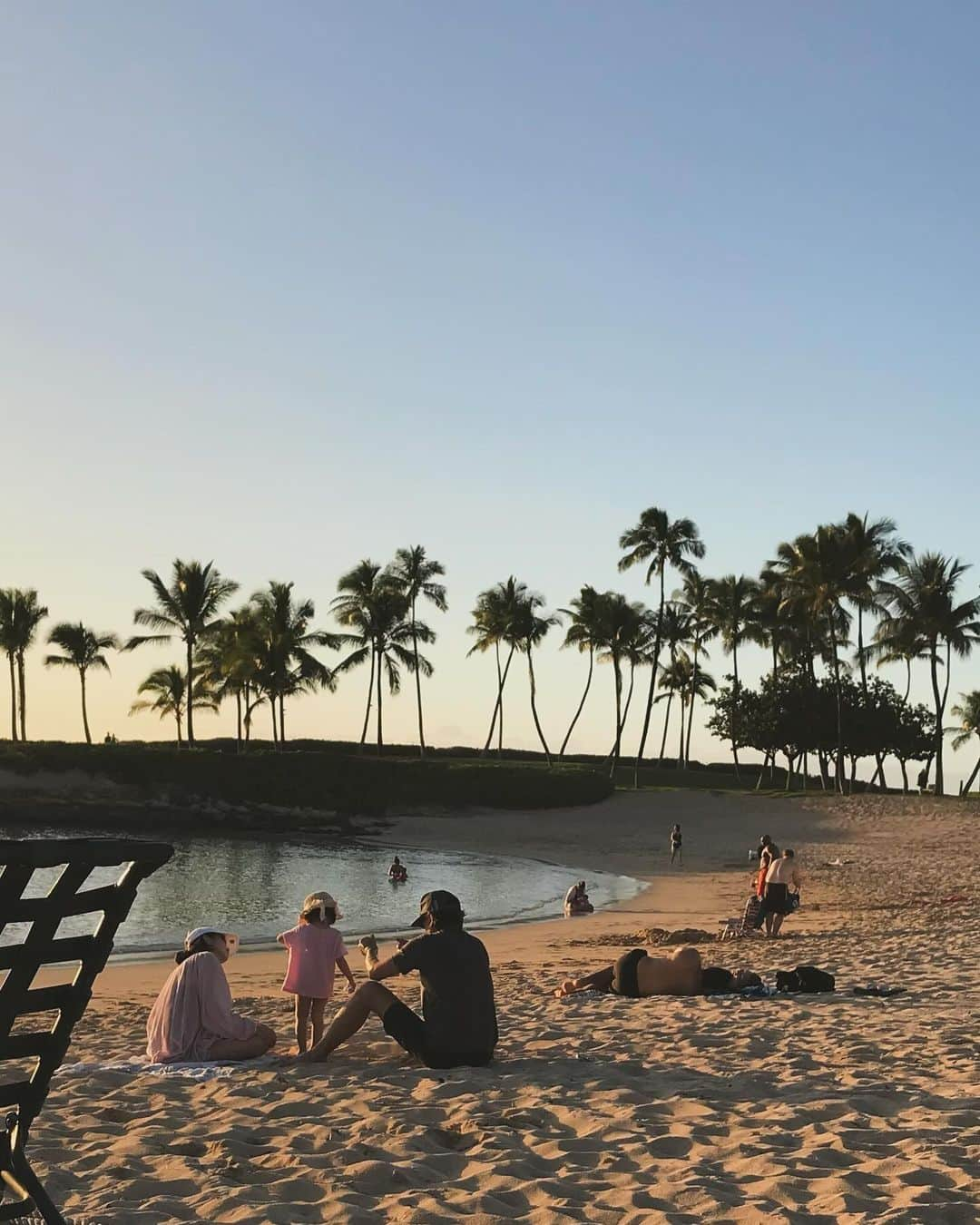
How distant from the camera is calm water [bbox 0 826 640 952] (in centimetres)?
2480

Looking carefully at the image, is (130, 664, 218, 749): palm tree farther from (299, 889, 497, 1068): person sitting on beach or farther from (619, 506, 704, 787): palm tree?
(299, 889, 497, 1068): person sitting on beach

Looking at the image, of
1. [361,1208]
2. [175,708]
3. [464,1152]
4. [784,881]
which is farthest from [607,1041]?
[175,708]

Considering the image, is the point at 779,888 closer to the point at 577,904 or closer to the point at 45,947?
the point at 577,904

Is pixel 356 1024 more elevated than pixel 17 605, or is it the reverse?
pixel 17 605

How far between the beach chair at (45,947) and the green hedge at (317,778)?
57.0 metres

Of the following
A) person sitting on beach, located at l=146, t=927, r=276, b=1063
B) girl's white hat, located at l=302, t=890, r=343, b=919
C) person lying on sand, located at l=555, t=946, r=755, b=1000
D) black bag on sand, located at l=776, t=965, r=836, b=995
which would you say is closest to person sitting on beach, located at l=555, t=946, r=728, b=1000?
person lying on sand, located at l=555, t=946, r=755, b=1000

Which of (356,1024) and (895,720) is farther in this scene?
(895,720)

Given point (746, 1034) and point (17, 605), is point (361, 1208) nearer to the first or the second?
point (746, 1034)

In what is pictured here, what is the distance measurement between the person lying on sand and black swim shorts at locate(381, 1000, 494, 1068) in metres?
3.52

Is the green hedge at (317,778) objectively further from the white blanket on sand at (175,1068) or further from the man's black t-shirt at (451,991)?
the man's black t-shirt at (451,991)

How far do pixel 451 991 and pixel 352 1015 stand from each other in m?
0.73

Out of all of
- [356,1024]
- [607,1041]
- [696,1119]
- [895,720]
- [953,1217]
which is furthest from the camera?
[895,720]

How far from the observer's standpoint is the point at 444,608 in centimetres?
7431

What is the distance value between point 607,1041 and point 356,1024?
183 centimetres
